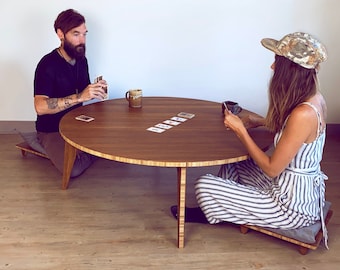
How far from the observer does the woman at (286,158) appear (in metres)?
2.17

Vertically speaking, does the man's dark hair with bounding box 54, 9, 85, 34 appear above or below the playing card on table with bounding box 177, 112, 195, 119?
above

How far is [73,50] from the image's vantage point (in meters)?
3.17

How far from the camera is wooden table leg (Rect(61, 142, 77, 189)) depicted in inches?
113

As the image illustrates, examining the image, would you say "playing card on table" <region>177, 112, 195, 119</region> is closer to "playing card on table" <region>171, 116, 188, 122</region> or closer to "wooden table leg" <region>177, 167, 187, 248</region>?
"playing card on table" <region>171, 116, 188, 122</region>

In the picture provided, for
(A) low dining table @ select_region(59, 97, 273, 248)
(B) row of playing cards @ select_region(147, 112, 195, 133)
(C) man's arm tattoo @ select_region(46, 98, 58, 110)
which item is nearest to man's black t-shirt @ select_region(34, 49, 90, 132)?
(C) man's arm tattoo @ select_region(46, 98, 58, 110)

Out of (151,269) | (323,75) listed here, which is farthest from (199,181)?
(323,75)

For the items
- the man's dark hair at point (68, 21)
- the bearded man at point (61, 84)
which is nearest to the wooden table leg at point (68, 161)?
the bearded man at point (61, 84)

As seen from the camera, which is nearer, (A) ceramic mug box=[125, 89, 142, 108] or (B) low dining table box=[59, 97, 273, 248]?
(B) low dining table box=[59, 97, 273, 248]

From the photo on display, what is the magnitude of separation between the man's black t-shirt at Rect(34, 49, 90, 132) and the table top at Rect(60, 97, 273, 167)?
0.96 ft

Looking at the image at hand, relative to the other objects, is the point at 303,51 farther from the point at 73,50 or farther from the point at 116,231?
the point at 73,50

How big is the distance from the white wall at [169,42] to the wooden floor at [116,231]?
2.95ft

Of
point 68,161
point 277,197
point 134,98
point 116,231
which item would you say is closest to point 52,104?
point 68,161

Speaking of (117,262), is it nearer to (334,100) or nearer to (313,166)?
(313,166)

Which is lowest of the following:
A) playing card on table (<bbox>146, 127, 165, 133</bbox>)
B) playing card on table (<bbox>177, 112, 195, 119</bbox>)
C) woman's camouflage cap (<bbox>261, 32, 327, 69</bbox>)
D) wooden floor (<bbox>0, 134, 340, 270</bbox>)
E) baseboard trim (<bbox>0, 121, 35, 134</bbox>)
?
wooden floor (<bbox>0, 134, 340, 270</bbox>)
